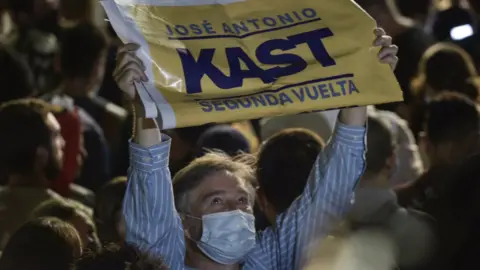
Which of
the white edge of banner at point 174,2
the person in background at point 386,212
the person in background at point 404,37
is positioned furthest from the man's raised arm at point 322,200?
the person in background at point 404,37

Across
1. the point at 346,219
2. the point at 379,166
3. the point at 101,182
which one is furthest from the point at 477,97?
the point at 346,219

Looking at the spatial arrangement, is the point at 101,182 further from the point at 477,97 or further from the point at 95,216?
the point at 477,97

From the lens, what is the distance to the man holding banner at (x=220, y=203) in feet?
11.4

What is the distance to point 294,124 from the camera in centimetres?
519

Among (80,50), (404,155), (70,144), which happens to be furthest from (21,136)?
(404,155)

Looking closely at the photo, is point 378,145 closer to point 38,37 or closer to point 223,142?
point 223,142

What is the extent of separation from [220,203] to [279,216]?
0.97ft

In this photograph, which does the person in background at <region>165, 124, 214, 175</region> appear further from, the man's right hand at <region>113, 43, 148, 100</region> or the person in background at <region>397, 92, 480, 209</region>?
the man's right hand at <region>113, 43, 148, 100</region>

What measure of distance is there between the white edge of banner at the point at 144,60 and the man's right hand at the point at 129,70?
0.7 inches

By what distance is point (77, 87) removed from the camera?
609 centimetres

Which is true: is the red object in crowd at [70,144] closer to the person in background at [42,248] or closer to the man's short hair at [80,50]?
the man's short hair at [80,50]

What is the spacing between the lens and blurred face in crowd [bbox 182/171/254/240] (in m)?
3.66

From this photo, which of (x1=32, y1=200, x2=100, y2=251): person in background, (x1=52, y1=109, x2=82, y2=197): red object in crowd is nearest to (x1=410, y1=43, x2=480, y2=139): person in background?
(x1=52, y1=109, x2=82, y2=197): red object in crowd

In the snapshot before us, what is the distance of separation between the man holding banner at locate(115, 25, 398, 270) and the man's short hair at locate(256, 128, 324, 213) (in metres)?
0.21
